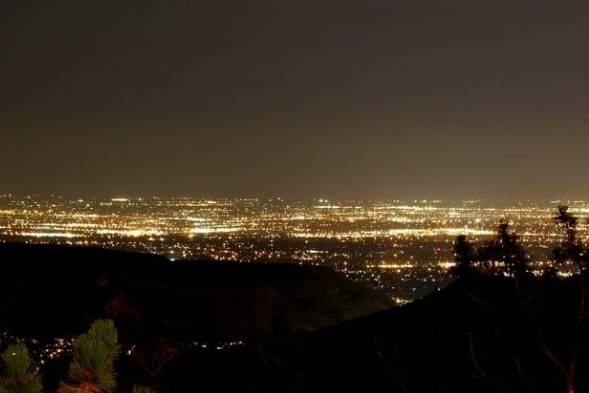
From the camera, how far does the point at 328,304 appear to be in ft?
70.6

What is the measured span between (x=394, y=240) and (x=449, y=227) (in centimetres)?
1482

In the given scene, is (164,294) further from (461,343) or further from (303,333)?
(461,343)

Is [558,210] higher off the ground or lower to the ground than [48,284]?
higher

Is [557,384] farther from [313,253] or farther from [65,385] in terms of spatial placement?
[313,253]

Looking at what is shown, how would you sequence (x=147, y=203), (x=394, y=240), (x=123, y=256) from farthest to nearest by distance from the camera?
(x=147, y=203), (x=394, y=240), (x=123, y=256)

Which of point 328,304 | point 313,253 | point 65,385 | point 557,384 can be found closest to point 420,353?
point 557,384

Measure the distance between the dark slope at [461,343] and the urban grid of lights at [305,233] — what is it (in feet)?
47.6

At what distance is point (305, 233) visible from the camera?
80.6 meters

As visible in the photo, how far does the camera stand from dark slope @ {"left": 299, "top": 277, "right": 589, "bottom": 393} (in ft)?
18.5

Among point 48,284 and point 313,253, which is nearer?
point 48,284

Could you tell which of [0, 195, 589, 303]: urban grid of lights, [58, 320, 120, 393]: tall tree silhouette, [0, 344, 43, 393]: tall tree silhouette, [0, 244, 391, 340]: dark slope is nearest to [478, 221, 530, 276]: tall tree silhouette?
[58, 320, 120, 393]: tall tree silhouette

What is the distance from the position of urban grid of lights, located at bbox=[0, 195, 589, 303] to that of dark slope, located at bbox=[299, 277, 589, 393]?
14.5m

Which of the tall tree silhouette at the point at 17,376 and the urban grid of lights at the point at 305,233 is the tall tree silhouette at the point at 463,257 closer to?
the tall tree silhouette at the point at 17,376

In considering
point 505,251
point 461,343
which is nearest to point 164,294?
point 461,343
